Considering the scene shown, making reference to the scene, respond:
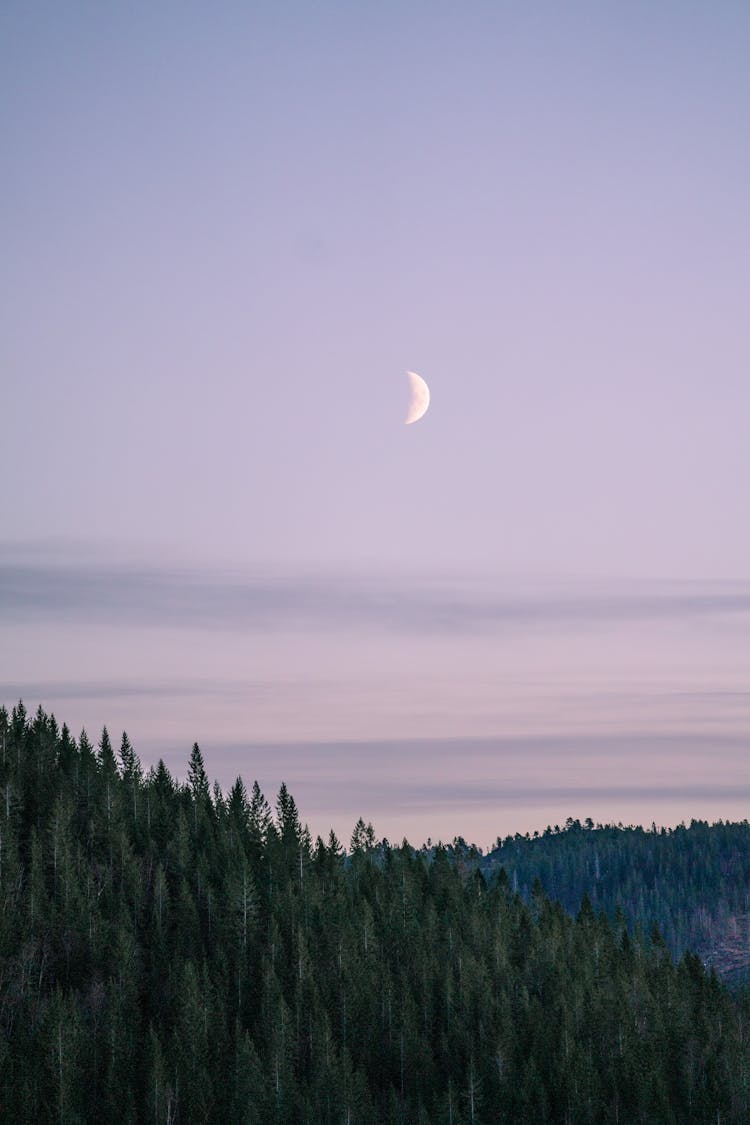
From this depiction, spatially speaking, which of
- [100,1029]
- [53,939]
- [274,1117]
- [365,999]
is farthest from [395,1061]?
[53,939]

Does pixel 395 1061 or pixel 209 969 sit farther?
pixel 209 969

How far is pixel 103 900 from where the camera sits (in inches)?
7648

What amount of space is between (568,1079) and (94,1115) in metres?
54.1

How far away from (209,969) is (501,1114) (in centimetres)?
4438

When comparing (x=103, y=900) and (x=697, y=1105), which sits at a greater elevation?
(x=103, y=900)

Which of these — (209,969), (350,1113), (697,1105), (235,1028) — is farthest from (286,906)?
(697,1105)

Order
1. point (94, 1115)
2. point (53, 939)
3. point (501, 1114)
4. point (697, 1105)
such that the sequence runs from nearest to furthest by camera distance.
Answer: point (94, 1115) < point (501, 1114) < point (697, 1105) < point (53, 939)

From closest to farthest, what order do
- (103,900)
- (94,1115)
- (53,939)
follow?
(94,1115), (53,939), (103,900)

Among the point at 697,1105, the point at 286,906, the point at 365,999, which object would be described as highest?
the point at 286,906

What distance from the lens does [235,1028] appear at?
16825 cm

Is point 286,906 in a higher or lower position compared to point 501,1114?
higher

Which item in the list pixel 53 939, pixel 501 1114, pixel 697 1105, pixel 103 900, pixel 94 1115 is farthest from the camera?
pixel 103 900

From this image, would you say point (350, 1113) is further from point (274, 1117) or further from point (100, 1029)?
point (100, 1029)

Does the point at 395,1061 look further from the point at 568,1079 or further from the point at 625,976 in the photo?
the point at 625,976
